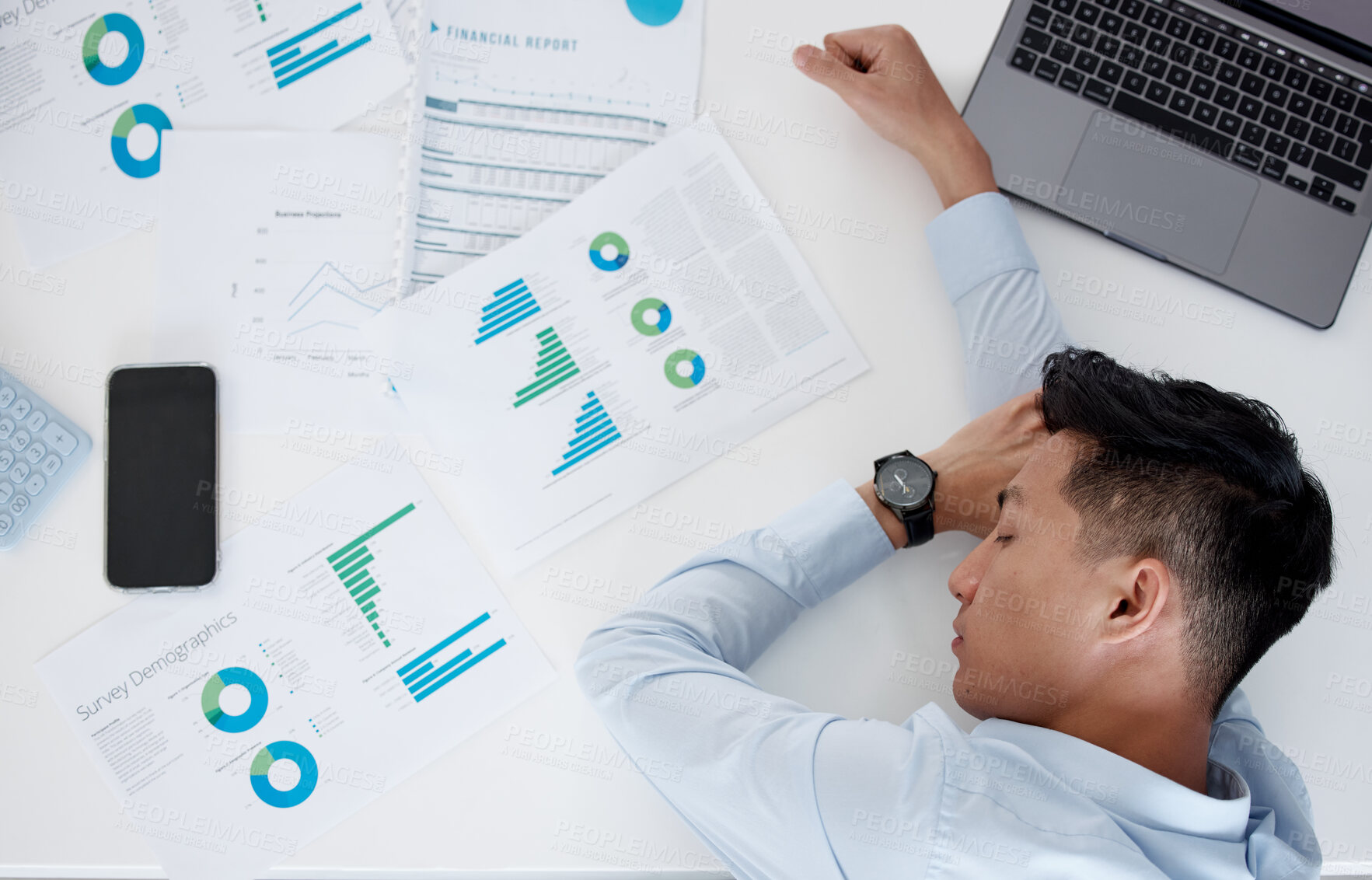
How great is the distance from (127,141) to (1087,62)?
1024mm

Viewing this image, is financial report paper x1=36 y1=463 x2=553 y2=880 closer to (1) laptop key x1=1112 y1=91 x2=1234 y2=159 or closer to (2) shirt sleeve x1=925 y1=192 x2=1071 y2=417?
(2) shirt sleeve x1=925 y1=192 x2=1071 y2=417

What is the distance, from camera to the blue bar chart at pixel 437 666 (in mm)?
834

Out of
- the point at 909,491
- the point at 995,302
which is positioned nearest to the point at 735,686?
the point at 909,491

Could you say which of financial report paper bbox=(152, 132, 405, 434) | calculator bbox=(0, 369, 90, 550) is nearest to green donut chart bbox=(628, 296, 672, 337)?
financial report paper bbox=(152, 132, 405, 434)

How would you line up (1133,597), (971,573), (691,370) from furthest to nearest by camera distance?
(691,370)
(971,573)
(1133,597)

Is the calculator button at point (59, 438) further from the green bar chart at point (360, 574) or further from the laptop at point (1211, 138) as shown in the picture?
the laptop at point (1211, 138)

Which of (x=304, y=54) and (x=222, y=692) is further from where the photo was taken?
(x=304, y=54)

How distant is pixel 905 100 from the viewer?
0.92 m

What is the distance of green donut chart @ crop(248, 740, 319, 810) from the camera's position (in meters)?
0.81

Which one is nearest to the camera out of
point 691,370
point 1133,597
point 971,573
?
point 1133,597

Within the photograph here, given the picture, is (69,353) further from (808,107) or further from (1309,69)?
(1309,69)

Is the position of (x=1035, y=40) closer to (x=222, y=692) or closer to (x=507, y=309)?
(x=507, y=309)

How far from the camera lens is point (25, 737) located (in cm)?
83

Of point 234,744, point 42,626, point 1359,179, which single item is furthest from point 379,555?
point 1359,179
